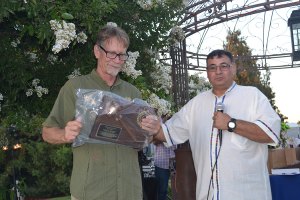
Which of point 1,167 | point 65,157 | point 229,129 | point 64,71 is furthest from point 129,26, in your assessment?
point 1,167

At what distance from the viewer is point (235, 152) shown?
3061mm

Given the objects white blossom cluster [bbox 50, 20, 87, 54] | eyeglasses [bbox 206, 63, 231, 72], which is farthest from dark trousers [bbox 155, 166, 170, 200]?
white blossom cluster [bbox 50, 20, 87, 54]

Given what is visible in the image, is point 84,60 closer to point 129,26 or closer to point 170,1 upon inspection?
point 129,26

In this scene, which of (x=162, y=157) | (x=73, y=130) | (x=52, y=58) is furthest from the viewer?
(x=162, y=157)

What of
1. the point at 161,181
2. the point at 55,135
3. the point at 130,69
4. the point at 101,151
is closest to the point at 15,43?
the point at 130,69

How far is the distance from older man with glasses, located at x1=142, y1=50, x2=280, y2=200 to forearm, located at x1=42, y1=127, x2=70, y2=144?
69 cm

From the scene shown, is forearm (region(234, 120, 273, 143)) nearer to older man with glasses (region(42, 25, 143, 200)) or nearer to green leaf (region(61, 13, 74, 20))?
older man with glasses (region(42, 25, 143, 200))

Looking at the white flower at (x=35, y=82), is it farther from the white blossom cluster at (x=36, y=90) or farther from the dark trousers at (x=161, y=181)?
the dark trousers at (x=161, y=181)

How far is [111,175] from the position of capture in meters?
2.54

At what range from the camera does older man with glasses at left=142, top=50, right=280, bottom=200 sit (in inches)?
118

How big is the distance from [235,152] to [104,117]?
1.06 m

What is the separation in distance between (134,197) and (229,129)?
2.57 ft

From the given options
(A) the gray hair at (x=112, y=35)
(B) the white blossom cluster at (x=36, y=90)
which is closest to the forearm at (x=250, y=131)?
(A) the gray hair at (x=112, y=35)

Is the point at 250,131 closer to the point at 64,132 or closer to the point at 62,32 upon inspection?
the point at 64,132
